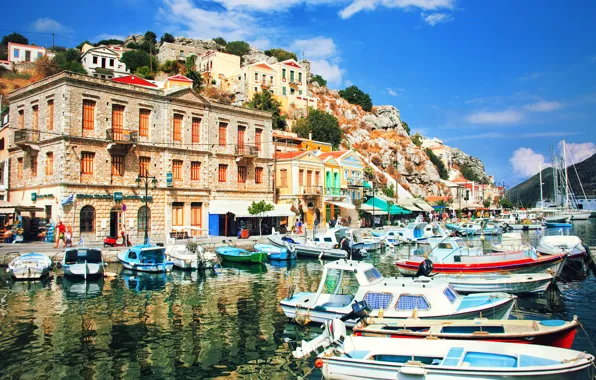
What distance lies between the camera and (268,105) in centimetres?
7606

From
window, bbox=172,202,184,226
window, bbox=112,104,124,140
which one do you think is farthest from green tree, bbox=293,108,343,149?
window, bbox=112,104,124,140

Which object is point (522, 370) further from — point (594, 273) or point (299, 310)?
point (594, 273)

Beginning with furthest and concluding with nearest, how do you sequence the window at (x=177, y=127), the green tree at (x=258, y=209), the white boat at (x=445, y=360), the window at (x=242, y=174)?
the window at (x=242, y=174), the green tree at (x=258, y=209), the window at (x=177, y=127), the white boat at (x=445, y=360)

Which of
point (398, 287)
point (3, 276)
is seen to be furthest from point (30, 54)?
point (398, 287)

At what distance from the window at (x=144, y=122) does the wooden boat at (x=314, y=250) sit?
47.8ft

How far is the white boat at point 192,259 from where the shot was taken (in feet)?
93.1

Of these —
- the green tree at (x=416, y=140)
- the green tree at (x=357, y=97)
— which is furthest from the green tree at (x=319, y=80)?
the green tree at (x=416, y=140)

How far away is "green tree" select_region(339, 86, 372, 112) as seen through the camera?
4465 inches

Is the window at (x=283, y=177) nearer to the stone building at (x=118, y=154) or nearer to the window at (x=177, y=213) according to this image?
the stone building at (x=118, y=154)

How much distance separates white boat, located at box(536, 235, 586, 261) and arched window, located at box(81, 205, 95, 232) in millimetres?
31632

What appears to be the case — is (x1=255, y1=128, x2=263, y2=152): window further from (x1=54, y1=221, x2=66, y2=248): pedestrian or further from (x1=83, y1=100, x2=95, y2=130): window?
(x1=54, y1=221, x2=66, y2=248): pedestrian

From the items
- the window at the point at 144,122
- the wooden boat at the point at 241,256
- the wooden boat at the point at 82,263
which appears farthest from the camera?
the window at the point at 144,122

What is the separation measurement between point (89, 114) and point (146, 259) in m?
14.6

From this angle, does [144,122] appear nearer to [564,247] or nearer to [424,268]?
[424,268]
